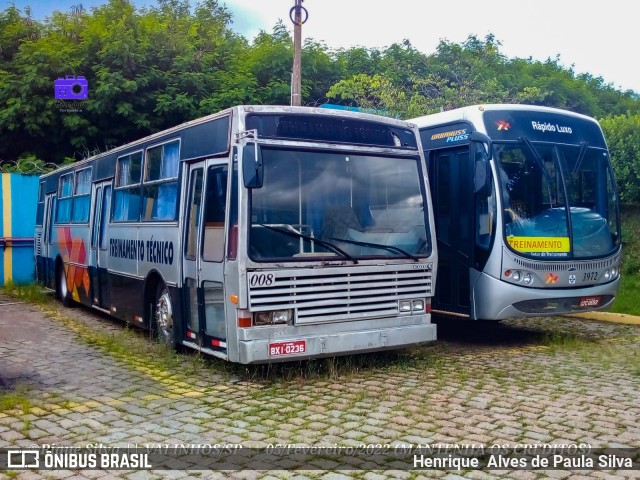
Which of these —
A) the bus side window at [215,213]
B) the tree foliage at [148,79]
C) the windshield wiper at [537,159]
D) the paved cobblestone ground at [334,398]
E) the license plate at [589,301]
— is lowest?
the paved cobblestone ground at [334,398]

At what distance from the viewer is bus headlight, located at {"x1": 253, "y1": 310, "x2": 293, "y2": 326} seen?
7074mm

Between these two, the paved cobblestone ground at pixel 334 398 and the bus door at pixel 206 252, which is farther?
the bus door at pixel 206 252

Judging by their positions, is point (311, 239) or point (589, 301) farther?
point (589, 301)

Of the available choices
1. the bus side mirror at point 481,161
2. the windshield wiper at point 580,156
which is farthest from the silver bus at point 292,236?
the windshield wiper at point 580,156

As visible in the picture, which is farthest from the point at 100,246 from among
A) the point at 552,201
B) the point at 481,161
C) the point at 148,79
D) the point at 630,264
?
the point at 148,79

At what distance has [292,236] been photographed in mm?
7293

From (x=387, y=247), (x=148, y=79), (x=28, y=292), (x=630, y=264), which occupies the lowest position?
(x=28, y=292)

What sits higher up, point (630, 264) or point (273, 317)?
point (630, 264)

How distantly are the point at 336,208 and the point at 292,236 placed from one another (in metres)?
0.62

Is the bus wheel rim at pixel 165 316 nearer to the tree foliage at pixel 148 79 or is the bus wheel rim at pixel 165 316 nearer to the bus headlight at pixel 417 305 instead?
the bus headlight at pixel 417 305

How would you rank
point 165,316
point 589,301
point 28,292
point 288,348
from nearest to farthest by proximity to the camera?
point 288,348, point 165,316, point 589,301, point 28,292

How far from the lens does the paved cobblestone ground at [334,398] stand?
5.62 metres

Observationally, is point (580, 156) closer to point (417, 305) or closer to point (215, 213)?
point (417, 305)

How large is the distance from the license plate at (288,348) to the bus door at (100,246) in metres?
5.38
